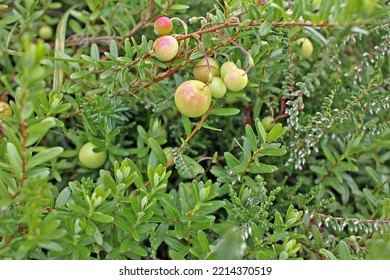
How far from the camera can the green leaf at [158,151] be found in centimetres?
147

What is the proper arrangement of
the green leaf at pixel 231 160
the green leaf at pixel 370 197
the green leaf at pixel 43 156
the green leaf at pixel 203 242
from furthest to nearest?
1. the green leaf at pixel 370 197
2. the green leaf at pixel 231 160
3. the green leaf at pixel 203 242
4. the green leaf at pixel 43 156

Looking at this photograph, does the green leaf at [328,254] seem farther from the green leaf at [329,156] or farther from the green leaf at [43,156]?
the green leaf at [43,156]

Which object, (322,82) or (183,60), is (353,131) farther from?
(183,60)

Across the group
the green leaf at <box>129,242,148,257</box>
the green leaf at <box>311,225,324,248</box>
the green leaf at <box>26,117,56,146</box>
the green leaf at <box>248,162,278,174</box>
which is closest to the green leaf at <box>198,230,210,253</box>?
the green leaf at <box>129,242,148,257</box>

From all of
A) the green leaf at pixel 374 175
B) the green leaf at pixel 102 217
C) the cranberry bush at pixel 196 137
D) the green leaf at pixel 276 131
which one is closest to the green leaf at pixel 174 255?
the cranberry bush at pixel 196 137

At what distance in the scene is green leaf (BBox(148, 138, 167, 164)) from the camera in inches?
57.7

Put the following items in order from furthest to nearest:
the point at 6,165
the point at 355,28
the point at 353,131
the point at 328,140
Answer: the point at 328,140 < the point at 353,131 < the point at 6,165 < the point at 355,28

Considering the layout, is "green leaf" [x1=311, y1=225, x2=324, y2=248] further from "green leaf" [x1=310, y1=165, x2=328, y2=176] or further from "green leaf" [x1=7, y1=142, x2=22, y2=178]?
"green leaf" [x1=7, y1=142, x2=22, y2=178]

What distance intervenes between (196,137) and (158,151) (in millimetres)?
205

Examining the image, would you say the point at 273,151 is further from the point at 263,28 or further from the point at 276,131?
the point at 263,28

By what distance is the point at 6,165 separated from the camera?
1.21m

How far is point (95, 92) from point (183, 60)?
1.08 feet

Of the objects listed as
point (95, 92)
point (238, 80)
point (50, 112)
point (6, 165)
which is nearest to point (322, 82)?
point (238, 80)

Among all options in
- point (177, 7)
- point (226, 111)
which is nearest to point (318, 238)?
point (226, 111)
